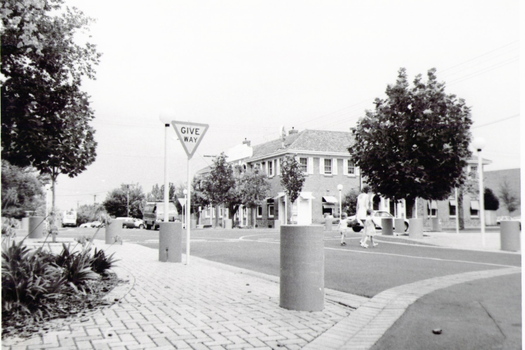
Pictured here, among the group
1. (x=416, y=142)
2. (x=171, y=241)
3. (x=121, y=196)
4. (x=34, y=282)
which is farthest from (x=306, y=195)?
(x=34, y=282)

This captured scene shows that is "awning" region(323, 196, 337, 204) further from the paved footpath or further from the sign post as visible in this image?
the paved footpath

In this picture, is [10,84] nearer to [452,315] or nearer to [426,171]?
[452,315]

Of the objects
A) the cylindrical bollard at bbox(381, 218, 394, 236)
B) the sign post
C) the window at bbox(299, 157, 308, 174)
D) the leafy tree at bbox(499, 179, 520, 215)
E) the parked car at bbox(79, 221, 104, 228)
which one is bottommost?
the cylindrical bollard at bbox(381, 218, 394, 236)

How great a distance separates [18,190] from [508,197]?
4.70m

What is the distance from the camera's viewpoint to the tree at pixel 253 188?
125ft

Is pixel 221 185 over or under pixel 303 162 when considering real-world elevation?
under

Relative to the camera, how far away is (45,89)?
5.55 meters

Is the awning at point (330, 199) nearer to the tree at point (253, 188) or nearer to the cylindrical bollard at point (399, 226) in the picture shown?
the cylindrical bollard at point (399, 226)

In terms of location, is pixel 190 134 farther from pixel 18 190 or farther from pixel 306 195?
pixel 306 195

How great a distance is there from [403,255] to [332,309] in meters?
7.36

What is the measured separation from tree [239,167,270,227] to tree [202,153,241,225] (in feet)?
1.97

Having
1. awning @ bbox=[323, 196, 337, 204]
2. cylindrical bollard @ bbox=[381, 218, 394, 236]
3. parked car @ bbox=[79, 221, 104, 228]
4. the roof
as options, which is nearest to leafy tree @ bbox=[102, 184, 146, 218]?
parked car @ bbox=[79, 221, 104, 228]

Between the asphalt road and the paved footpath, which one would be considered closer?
the paved footpath

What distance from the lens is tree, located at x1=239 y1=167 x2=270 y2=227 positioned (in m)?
38.2
